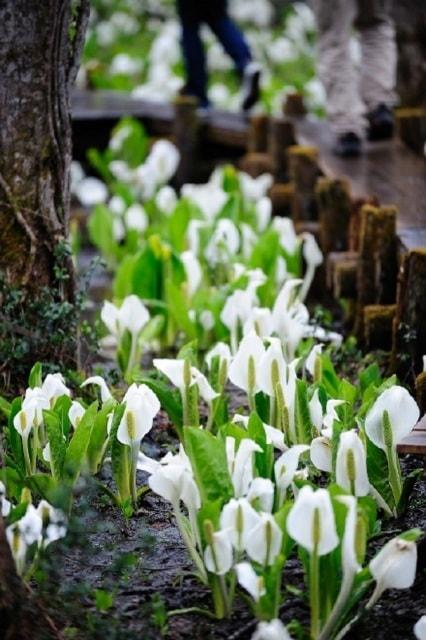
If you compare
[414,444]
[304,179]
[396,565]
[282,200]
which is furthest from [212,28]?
[396,565]

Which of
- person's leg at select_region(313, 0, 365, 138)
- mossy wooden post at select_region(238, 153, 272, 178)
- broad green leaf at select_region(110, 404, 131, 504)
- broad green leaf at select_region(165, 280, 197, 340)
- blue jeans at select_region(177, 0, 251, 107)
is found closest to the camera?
broad green leaf at select_region(110, 404, 131, 504)

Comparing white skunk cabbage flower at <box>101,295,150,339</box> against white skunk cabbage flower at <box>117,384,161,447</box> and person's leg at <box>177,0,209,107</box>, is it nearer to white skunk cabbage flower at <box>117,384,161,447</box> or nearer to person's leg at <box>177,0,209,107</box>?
white skunk cabbage flower at <box>117,384,161,447</box>

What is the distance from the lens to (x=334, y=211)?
6133 mm

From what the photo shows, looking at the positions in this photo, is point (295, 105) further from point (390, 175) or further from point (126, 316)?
point (126, 316)

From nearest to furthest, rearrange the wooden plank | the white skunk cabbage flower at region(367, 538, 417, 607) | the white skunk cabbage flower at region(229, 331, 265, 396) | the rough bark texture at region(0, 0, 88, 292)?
the white skunk cabbage flower at region(367, 538, 417, 607) → the wooden plank → the white skunk cabbage flower at region(229, 331, 265, 396) → the rough bark texture at region(0, 0, 88, 292)

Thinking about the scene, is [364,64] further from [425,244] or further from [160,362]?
[160,362]

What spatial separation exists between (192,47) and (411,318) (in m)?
5.28

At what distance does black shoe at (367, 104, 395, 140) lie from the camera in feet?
25.7

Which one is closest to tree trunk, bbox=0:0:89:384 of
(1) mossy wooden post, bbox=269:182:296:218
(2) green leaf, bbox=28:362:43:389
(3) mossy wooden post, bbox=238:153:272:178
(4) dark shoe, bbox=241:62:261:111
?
(2) green leaf, bbox=28:362:43:389

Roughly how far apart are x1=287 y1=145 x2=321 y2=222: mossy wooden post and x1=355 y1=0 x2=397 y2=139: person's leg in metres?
0.84

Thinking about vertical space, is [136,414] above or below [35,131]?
below

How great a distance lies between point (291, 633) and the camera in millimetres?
3045

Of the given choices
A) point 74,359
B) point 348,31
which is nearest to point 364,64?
point 348,31

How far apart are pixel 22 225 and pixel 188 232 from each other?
2.18 metres
